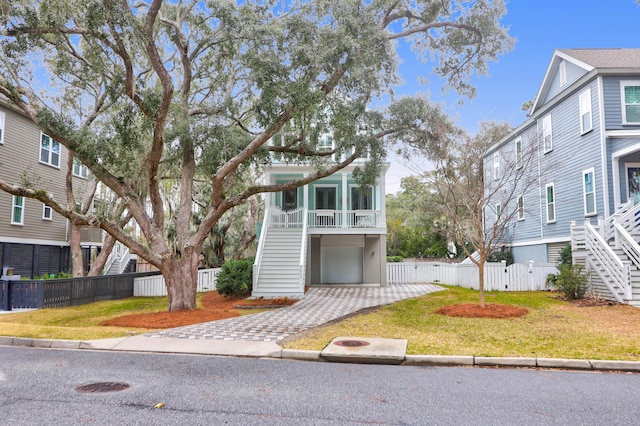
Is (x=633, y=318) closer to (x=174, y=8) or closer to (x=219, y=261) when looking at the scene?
(x=174, y=8)

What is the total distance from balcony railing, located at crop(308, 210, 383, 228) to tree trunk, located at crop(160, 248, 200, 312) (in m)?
8.44

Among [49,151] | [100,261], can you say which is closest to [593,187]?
[100,261]

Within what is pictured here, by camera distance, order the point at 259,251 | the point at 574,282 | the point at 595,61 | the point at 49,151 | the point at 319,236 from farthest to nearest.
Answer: the point at 49,151
the point at 319,236
the point at 595,61
the point at 259,251
the point at 574,282

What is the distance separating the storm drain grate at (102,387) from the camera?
206 inches

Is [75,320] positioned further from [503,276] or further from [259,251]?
[503,276]

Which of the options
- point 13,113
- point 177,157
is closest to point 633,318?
point 177,157

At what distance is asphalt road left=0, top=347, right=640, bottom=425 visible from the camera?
434cm

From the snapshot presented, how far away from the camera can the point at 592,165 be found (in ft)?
54.5

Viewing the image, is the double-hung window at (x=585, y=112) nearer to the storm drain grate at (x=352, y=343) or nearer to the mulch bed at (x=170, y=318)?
the storm drain grate at (x=352, y=343)

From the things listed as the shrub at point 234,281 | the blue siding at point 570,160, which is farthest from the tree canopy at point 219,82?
the blue siding at point 570,160

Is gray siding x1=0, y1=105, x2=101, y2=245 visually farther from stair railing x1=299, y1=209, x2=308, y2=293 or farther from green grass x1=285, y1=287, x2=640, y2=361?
green grass x1=285, y1=287, x2=640, y2=361

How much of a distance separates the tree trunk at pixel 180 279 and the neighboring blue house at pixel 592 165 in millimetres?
9930

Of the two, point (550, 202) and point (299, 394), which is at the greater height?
point (550, 202)

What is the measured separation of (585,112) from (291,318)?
1417 centimetres
